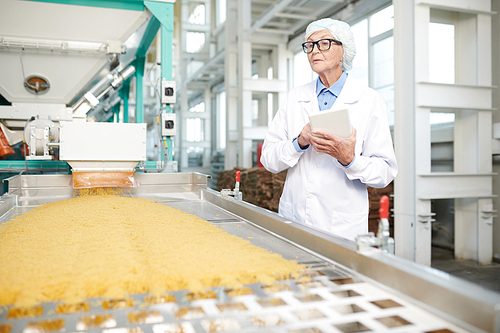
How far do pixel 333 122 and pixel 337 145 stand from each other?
128 millimetres

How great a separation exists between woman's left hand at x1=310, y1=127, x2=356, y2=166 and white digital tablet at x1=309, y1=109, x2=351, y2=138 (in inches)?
0.9

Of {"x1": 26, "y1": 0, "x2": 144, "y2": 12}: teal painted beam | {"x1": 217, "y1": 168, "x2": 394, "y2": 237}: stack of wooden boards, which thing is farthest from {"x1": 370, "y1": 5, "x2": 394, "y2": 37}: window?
{"x1": 26, "y1": 0, "x2": 144, "y2": 12}: teal painted beam

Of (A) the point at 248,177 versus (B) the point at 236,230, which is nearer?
(B) the point at 236,230

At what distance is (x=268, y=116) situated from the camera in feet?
26.0

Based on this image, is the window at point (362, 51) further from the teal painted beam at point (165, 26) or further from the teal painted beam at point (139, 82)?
the teal painted beam at point (139, 82)

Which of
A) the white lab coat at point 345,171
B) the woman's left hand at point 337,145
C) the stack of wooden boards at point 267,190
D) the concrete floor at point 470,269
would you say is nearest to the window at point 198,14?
the stack of wooden boards at point 267,190

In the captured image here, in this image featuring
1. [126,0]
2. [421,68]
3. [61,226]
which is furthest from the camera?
[126,0]

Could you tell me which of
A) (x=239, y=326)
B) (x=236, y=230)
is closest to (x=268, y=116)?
(x=236, y=230)

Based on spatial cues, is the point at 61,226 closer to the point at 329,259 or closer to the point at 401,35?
the point at 329,259

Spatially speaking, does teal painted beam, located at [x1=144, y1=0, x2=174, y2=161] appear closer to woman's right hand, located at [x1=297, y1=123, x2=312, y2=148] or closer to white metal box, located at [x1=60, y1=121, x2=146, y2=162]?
white metal box, located at [x1=60, y1=121, x2=146, y2=162]

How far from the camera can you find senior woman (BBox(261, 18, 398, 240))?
1581 millimetres

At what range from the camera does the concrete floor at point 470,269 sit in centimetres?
321

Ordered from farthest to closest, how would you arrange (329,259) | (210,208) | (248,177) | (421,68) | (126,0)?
(248,177), (126,0), (421,68), (210,208), (329,259)

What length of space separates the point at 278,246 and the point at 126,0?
10.8 feet
